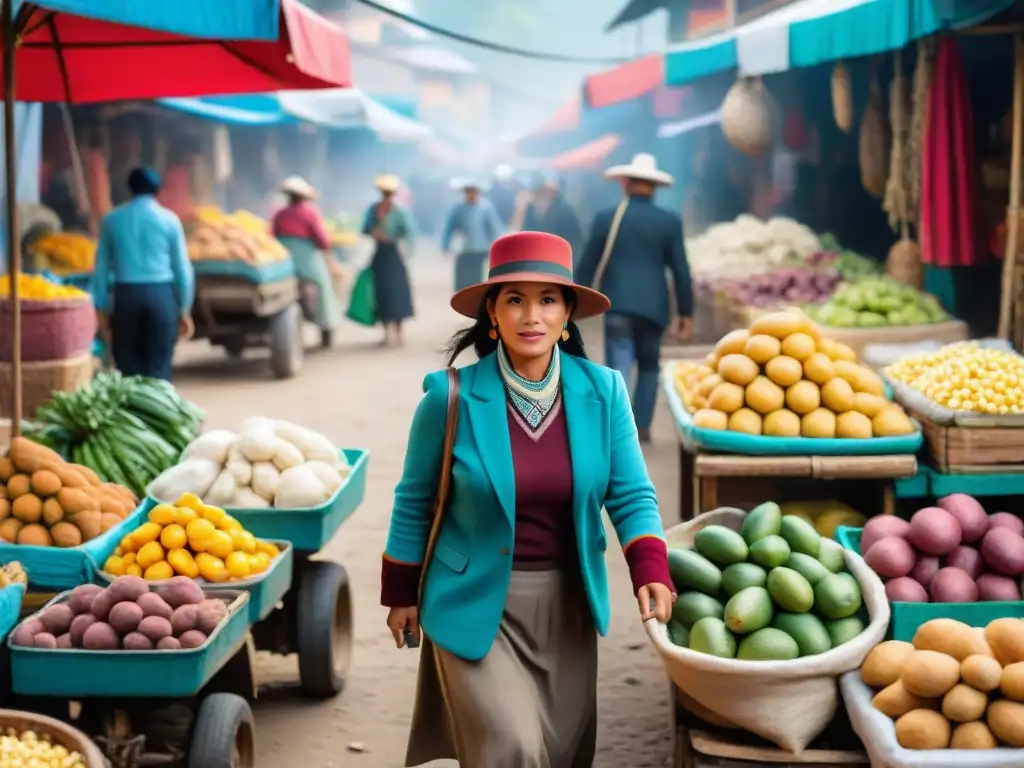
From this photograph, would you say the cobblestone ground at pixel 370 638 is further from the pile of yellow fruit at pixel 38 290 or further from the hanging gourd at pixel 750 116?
the hanging gourd at pixel 750 116

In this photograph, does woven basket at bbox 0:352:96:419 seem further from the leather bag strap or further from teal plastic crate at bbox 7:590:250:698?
the leather bag strap

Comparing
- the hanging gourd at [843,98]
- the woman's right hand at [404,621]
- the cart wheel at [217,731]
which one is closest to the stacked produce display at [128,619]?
the cart wheel at [217,731]

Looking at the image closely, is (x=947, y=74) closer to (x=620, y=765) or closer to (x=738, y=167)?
(x=620, y=765)

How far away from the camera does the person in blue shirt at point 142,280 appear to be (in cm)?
966

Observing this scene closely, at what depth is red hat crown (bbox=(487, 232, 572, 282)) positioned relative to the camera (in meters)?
3.44

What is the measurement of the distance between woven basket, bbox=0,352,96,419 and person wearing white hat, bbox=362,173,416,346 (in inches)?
236

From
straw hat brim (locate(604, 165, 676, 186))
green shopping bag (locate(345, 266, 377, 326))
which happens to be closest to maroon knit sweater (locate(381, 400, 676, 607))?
straw hat brim (locate(604, 165, 676, 186))

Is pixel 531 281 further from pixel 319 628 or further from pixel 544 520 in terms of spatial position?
pixel 319 628

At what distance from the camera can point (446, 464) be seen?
11.4 feet

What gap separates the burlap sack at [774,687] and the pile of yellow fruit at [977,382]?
1.78 m

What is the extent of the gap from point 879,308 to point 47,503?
6775 mm

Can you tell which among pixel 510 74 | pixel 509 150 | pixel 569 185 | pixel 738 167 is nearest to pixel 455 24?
pixel 510 74

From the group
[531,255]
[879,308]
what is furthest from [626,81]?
[531,255]

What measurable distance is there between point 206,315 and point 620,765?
30.6 ft
